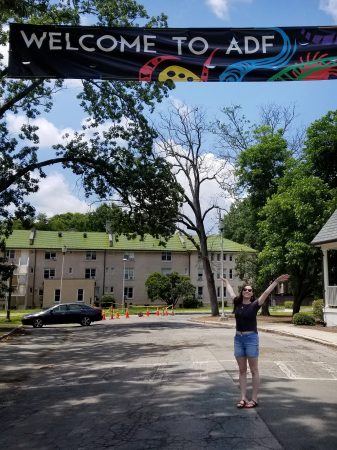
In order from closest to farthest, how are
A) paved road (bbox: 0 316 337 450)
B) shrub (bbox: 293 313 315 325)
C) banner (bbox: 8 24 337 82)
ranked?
paved road (bbox: 0 316 337 450)
banner (bbox: 8 24 337 82)
shrub (bbox: 293 313 315 325)

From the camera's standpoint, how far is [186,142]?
41.8 meters

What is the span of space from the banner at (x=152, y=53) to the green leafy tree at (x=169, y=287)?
5588cm

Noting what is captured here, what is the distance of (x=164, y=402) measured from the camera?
786 cm

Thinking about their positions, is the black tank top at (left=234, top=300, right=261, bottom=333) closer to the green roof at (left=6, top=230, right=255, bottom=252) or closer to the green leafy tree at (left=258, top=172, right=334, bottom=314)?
the green leafy tree at (left=258, top=172, right=334, bottom=314)

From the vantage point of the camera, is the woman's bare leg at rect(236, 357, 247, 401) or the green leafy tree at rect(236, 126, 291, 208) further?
the green leafy tree at rect(236, 126, 291, 208)

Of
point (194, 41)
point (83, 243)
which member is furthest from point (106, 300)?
point (194, 41)

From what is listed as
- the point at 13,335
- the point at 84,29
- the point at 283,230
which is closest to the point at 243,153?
the point at 283,230

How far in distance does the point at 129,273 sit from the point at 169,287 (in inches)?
351

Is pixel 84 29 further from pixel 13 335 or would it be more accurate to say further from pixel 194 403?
pixel 13 335

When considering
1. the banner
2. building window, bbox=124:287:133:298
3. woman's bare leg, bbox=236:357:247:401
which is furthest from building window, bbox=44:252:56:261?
woman's bare leg, bbox=236:357:247:401

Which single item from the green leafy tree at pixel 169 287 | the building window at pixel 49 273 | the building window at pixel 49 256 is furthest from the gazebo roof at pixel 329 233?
the building window at pixel 49 256

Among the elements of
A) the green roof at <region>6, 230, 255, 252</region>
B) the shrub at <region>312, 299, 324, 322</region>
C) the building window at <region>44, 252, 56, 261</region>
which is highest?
the green roof at <region>6, 230, 255, 252</region>

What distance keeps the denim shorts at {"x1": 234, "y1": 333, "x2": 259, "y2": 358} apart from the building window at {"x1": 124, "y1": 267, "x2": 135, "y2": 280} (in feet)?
206

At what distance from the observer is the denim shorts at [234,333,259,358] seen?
7418 millimetres
